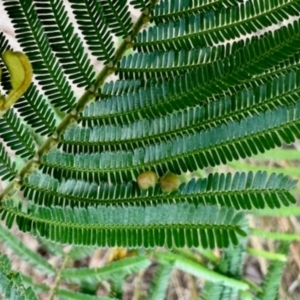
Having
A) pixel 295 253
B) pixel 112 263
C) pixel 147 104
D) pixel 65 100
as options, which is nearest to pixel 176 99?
pixel 147 104

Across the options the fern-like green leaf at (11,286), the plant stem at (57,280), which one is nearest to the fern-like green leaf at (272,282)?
the plant stem at (57,280)

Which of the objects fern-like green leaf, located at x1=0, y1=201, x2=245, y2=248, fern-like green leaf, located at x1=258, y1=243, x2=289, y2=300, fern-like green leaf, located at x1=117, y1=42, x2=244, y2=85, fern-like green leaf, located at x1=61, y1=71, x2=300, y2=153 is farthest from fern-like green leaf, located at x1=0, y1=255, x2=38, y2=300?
fern-like green leaf, located at x1=258, y1=243, x2=289, y2=300

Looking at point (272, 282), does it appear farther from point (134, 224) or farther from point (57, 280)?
point (134, 224)

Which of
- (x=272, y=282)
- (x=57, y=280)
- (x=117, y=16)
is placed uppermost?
(x=117, y=16)

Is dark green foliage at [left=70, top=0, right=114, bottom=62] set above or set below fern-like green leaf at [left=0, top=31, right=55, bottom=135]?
above

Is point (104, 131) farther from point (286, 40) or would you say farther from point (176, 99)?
point (286, 40)

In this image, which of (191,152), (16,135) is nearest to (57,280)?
(16,135)

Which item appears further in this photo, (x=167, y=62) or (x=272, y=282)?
(x=272, y=282)

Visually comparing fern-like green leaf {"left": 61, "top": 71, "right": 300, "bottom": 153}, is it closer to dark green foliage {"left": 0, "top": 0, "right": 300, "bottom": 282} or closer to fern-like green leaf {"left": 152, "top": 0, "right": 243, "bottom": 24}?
dark green foliage {"left": 0, "top": 0, "right": 300, "bottom": 282}
